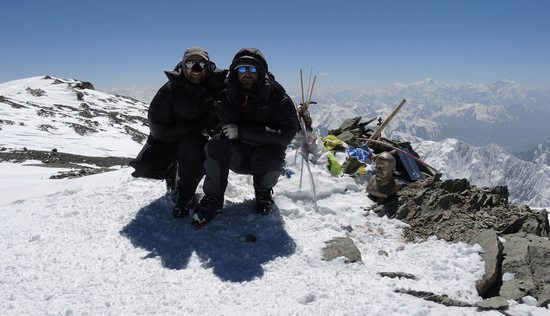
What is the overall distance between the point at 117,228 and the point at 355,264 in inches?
138

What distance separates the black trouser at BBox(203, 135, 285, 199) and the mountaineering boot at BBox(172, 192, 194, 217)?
446mm

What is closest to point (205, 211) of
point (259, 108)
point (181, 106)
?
point (181, 106)

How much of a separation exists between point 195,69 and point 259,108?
1107mm

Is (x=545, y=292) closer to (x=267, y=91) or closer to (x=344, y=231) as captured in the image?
(x=344, y=231)

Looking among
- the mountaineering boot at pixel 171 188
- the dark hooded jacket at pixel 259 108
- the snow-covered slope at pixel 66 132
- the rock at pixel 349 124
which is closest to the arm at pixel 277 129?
the dark hooded jacket at pixel 259 108

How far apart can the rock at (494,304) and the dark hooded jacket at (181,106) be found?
4284 millimetres

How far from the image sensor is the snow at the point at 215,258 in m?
3.85

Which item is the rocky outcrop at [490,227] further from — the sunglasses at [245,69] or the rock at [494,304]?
the sunglasses at [245,69]

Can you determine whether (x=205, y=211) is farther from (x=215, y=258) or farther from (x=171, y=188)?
(x=171, y=188)

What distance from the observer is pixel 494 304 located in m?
3.76

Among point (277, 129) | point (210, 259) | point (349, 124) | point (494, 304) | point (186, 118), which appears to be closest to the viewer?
point (494, 304)

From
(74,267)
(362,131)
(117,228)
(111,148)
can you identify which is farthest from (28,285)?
(111,148)

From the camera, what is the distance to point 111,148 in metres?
25.2

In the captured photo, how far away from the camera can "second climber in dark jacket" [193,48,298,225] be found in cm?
549
